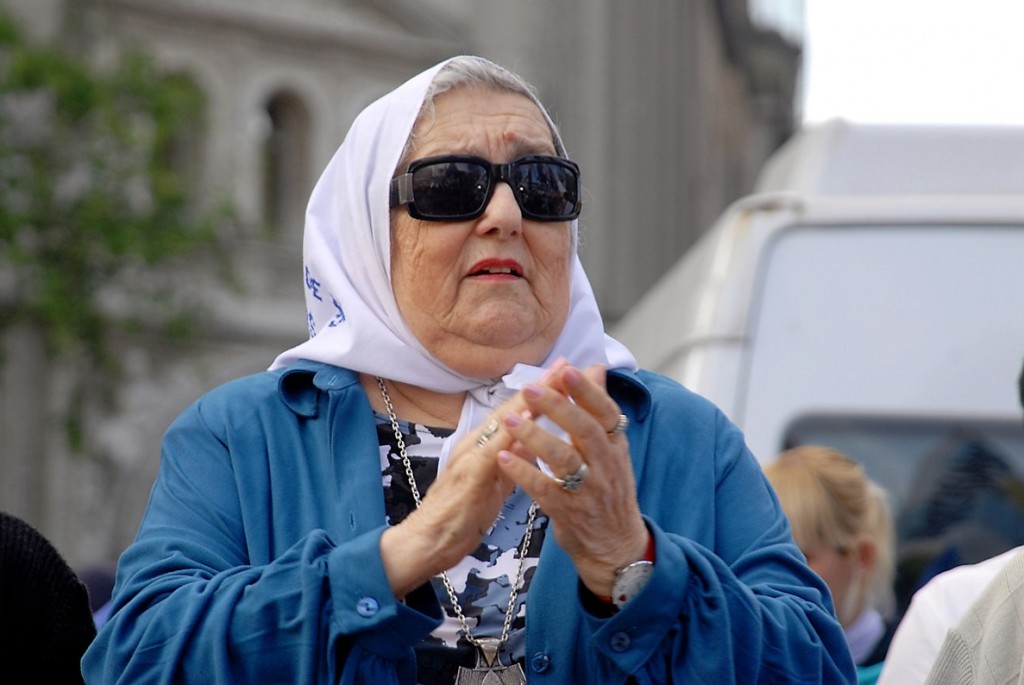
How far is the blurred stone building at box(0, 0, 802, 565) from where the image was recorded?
22.6 m

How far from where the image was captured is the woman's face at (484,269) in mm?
2904

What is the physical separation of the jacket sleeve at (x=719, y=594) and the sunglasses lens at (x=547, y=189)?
379 mm

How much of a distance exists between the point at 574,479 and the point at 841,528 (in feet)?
8.11

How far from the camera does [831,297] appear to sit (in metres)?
5.42

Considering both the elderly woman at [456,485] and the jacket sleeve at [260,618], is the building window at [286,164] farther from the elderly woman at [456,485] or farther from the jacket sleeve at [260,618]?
the jacket sleeve at [260,618]

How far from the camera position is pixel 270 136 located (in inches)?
1017

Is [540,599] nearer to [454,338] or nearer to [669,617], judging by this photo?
[669,617]

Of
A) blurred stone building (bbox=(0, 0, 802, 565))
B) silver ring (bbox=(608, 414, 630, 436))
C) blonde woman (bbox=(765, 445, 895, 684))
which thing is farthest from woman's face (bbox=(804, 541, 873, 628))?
blurred stone building (bbox=(0, 0, 802, 565))

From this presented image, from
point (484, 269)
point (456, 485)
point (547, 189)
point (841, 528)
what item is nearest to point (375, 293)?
point (484, 269)

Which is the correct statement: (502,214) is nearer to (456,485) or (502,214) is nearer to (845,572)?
(456,485)

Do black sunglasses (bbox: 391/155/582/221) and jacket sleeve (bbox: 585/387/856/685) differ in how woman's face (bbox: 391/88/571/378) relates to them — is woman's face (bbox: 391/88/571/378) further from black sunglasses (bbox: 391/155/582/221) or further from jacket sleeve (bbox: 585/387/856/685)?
jacket sleeve (bbox: 585/387/856/685)

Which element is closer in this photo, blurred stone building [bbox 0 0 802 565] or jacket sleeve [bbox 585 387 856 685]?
jacket sleeve [bbox 585 387 856 685]

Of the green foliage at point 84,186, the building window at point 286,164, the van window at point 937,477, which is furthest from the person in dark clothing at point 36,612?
the building window at point 286,164

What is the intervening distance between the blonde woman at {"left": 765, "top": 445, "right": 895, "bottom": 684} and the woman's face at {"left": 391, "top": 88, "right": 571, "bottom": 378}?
193 centimetres
